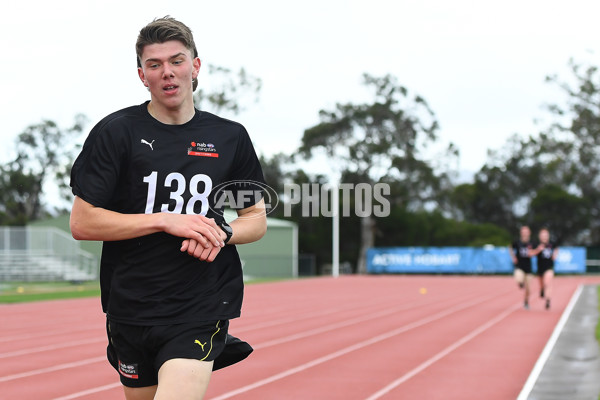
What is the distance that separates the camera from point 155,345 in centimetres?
284

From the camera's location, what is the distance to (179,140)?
2.90 metres

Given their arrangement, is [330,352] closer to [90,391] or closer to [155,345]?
[90,391]

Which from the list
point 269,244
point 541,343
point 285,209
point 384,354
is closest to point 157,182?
point 384,354

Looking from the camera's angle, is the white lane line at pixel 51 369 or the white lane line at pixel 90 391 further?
the white lane line at pixel 51 369

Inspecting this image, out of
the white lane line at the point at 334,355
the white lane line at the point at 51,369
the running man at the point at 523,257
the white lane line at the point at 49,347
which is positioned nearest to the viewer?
the white lane line at the point at 334,355

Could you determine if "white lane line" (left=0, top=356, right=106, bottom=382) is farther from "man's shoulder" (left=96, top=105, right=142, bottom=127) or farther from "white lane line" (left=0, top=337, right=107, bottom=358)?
"man's shoulder" (left=96, top=105, right=142, bottom=127)

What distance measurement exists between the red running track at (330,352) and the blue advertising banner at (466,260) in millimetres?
25789

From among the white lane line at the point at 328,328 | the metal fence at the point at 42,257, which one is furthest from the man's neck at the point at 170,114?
the metal fence at the point at 42,257

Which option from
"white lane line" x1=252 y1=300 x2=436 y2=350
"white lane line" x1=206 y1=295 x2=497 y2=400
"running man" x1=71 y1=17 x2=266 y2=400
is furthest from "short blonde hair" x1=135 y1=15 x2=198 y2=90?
"white lane line" x1=252 y1=300 x2=436 y2=350

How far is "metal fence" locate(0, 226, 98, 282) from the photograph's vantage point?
110 feet

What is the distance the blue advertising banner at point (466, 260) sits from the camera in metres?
44.0

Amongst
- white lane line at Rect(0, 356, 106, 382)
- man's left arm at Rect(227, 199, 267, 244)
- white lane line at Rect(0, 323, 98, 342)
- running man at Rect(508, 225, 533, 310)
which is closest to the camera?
man's left arm at Rect(227, 199, 267, 244)

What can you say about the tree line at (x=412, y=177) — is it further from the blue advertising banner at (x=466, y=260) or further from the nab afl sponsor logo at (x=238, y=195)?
the nab afl sponsor logo at (x=238, y=195)

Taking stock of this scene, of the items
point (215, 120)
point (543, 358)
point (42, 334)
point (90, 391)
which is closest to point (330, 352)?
point (543, 358)
